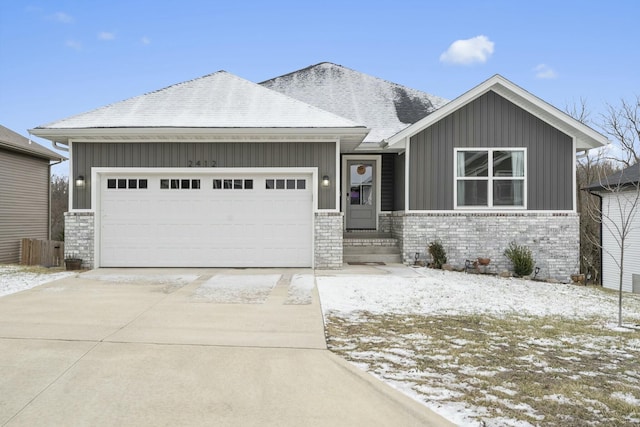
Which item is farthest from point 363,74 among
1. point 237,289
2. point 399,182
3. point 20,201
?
point 20,201

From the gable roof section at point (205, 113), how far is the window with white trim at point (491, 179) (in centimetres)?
333

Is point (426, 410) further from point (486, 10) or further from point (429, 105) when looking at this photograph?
point (486, 10)

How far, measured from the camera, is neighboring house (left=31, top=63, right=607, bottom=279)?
1101cm

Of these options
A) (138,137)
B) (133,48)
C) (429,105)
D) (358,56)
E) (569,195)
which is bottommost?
(569,195)

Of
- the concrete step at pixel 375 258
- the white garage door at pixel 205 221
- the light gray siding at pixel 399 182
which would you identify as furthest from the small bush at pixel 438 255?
the white garage door at pixel 205 221

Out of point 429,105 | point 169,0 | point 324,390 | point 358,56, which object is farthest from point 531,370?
point 358,56

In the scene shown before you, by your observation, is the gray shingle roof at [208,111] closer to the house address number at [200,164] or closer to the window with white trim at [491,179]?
the house address number at [200,164]

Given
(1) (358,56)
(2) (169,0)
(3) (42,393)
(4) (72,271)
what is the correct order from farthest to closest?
(1) (358,56), (2) (169,0), (4) (72,271), (3) (42,393)

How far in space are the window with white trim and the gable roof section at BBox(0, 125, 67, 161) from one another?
1470 centimetres

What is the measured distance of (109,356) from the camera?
458 cm

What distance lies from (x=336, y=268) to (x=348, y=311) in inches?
170

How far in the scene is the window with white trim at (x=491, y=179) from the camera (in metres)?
12.4

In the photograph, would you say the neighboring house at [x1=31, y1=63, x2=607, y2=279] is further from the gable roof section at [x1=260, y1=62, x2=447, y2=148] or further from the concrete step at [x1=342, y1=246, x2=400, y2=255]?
the gable roof section at [x1=260, y1=62, x2=447, y2=148]

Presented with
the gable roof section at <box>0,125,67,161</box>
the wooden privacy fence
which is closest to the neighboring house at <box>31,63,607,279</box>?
the wooden privacy fence
